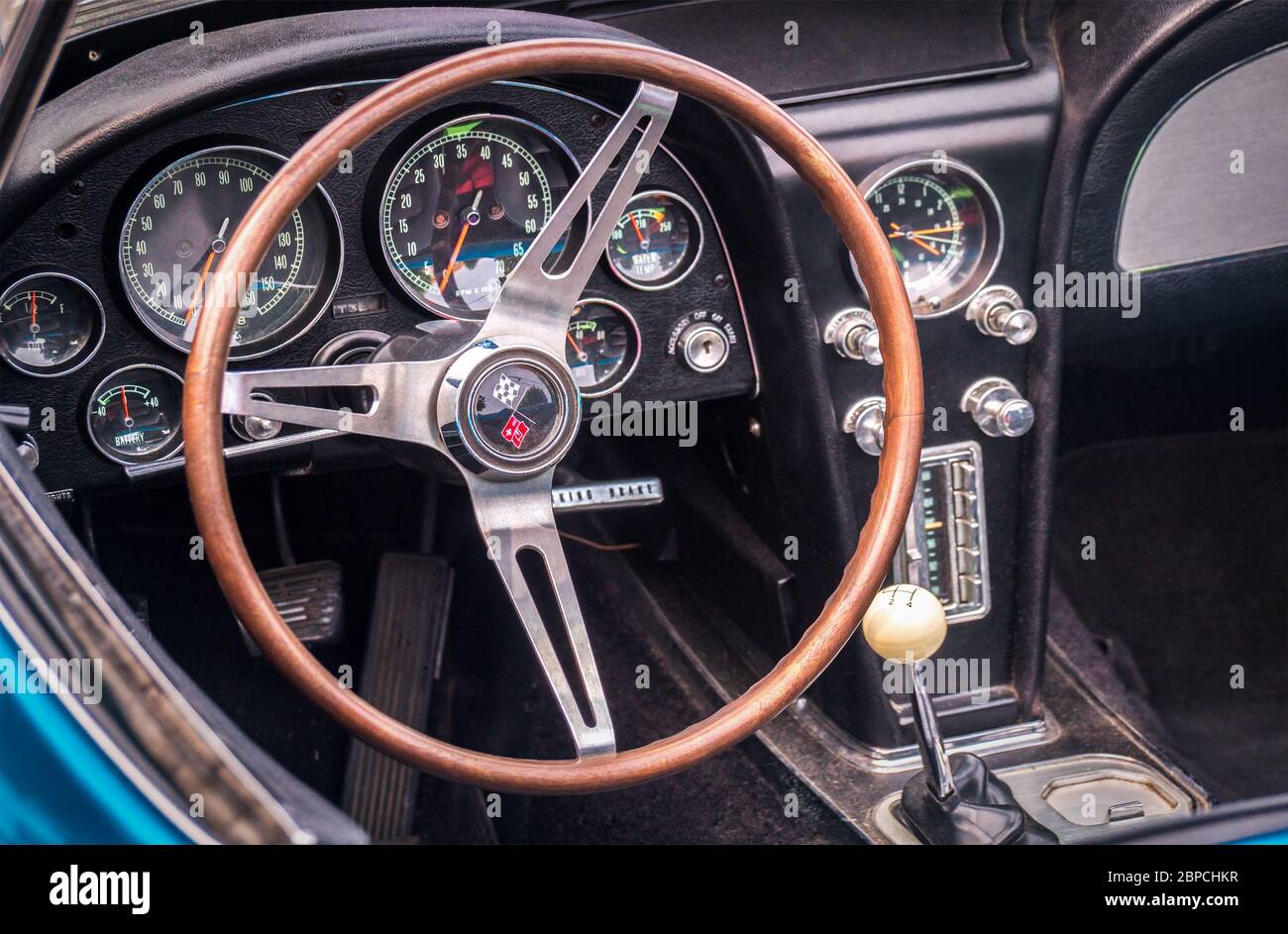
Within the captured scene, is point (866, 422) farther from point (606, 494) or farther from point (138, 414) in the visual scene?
point (138, 414)

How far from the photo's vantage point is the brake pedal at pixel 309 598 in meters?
2.30

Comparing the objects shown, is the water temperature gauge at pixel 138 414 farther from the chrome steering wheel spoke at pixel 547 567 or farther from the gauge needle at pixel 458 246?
the chrome steering wheel spoke at pixel 547 567

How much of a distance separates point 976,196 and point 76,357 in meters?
1.33

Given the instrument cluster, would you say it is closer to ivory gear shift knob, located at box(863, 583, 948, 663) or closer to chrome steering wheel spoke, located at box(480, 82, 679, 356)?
chrome steering wheel spoke, located at box(480, 82, 679, 356)

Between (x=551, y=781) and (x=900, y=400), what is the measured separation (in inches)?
24.1

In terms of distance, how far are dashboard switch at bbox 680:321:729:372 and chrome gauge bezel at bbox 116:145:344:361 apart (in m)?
0.54

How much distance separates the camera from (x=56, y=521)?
140 centimetres

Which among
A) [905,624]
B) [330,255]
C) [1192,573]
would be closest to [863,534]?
[905,624]

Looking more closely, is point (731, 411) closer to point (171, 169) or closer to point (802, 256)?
point (802, 256)

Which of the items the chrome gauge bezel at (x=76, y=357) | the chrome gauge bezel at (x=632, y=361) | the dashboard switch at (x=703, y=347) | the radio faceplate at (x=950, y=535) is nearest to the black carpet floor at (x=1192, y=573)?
the radio faceplate at (x=950, y=535)

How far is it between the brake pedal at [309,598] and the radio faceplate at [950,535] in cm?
94

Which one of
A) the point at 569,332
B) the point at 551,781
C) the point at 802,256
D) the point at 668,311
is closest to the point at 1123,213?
the point at 802,256

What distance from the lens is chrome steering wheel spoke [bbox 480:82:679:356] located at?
1.61 meters

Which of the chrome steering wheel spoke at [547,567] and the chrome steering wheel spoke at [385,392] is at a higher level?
the chrome steering wheel spoke at [385,392]
